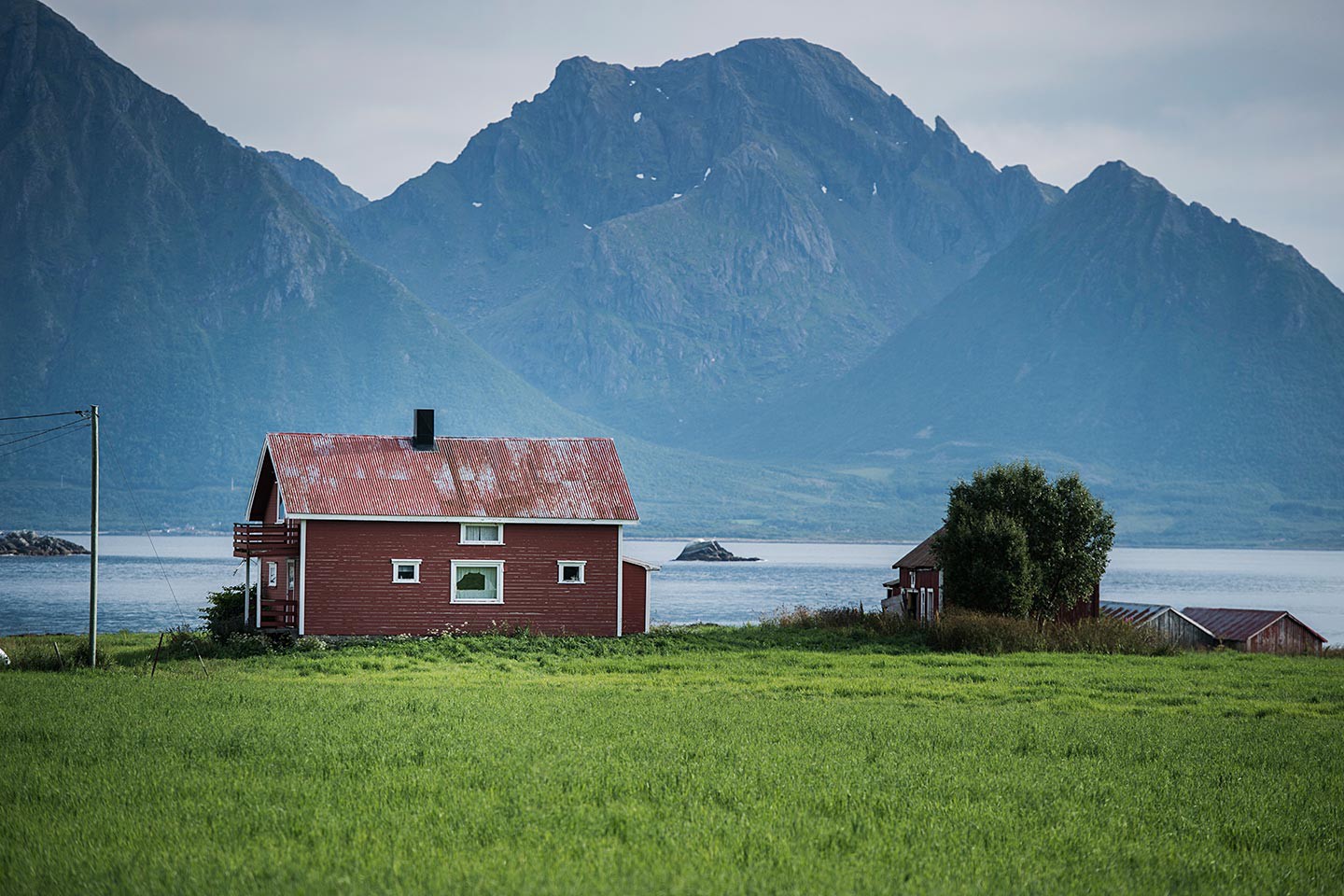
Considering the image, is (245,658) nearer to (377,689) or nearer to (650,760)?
(377,689)

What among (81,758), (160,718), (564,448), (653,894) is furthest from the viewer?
(564,448)

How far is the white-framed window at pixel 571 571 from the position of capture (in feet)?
152

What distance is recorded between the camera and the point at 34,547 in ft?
591

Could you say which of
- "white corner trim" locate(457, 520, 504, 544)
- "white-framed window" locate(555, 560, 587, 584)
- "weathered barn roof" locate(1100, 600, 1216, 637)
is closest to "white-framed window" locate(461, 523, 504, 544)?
"white corner trim" locate(457, 520, 504, 544)

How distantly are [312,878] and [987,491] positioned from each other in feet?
122

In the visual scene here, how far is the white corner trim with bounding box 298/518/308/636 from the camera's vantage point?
142ft

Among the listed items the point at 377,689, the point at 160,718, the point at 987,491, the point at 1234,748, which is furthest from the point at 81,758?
the point at 987,491

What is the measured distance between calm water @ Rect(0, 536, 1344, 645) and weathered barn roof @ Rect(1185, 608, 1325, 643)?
18138mm

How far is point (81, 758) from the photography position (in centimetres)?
2019

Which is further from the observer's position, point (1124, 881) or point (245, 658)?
point (245, 658)

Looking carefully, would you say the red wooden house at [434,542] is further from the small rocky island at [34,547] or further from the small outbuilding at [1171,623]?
the small rocky island at [34,547]

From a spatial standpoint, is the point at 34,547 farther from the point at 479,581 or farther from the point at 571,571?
the point at 571,571

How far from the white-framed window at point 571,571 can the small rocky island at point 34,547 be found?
148280 mm

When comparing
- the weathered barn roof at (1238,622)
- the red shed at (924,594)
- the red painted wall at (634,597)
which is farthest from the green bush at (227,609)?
the weathered barn roof at (1238,622)
